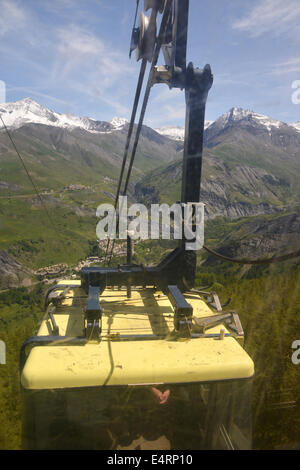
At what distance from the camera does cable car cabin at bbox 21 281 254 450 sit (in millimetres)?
3545

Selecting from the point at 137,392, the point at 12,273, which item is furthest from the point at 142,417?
the point at 12,273

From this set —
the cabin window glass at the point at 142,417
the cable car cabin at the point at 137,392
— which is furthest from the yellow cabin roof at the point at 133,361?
the cabin window glass at the point at 142,417

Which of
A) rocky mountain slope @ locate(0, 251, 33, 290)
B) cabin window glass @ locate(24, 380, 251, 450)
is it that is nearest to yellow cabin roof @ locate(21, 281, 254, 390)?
cabin window glass @ locate(24, 380, 251, 450)

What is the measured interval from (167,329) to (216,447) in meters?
1.64

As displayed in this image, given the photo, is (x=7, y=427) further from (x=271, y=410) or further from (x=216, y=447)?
(x=271, y=410)

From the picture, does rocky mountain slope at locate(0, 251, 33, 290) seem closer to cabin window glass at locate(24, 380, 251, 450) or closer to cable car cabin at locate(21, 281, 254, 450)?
cable car cabin at locate(21, 281, 254, 450)

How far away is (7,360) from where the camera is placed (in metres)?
8.77

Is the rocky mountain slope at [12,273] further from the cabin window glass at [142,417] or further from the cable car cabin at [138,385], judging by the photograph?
the cabin window glass at [142,417]

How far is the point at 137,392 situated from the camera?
12.1 feet

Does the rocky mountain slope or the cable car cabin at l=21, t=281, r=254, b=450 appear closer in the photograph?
the cable car cabin at l=21, t=281, r=254, b=450

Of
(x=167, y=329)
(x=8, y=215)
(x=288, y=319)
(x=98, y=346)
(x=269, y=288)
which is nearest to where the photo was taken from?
(x=98, y=346)

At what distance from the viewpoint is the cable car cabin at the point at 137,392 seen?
354 centimetres

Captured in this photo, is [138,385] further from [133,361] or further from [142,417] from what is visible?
[142,417]
